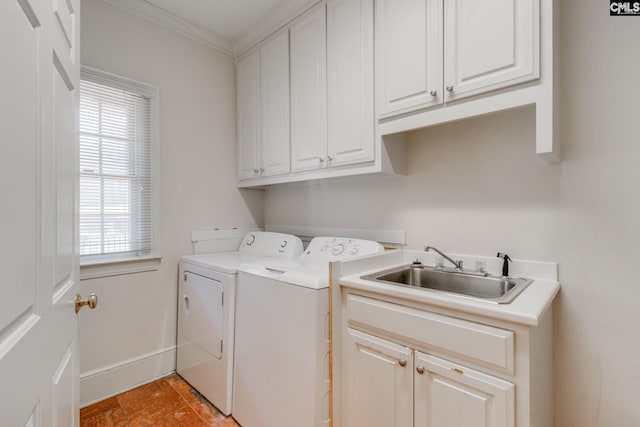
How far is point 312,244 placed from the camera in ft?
7.34

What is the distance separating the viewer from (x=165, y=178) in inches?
91.8

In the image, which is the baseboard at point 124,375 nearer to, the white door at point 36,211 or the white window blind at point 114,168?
the white window blind at point 114,168

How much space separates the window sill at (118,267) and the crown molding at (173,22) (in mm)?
1757

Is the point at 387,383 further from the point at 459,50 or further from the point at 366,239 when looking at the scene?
the point at 459,50

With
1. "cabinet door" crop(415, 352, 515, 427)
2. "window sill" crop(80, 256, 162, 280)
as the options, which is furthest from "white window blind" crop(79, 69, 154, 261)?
"cabinet door" crop(415, 352, 515, 427)

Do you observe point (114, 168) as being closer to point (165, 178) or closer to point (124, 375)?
point (165, 178)

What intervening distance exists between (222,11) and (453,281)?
244 centimetres

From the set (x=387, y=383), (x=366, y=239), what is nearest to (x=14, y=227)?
(x=387, y=383)

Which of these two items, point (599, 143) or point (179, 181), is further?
point (179, 181)

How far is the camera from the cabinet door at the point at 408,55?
1466mm

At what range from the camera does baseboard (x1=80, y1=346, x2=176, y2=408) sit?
1983 mm

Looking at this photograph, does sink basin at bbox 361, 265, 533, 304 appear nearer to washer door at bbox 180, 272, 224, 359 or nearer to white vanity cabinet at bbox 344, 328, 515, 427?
white vanity cabinet at bbox 344, 328, 515, 427

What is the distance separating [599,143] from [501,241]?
0.59 m

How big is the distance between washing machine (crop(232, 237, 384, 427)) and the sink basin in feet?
0.78
